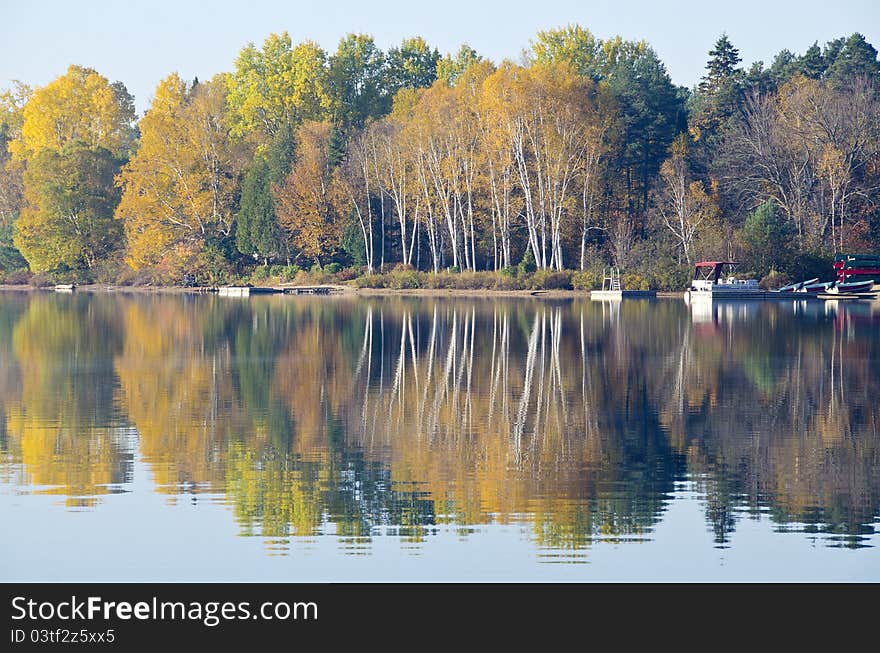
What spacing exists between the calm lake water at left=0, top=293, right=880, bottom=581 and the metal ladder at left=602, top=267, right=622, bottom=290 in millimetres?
28898

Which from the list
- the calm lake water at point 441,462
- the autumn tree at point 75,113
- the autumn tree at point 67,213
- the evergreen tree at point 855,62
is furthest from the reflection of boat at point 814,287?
the autumn tree at point 75,113

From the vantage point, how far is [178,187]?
254 ft

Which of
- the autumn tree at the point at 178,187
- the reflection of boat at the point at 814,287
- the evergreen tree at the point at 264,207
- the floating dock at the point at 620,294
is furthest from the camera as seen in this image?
the autumn tree at the point at 178,187

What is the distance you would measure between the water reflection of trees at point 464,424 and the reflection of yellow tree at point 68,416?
0.06 metres

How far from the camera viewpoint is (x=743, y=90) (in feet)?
246

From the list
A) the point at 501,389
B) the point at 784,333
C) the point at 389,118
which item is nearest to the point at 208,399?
the point at 501,389

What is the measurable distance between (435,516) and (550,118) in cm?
5433

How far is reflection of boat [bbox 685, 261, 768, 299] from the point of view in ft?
185

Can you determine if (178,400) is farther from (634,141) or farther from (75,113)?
(75,113)

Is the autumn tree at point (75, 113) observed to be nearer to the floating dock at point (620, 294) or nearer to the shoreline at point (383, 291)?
the shoreline at point (383, 291)

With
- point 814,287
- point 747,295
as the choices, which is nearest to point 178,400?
point 747,295

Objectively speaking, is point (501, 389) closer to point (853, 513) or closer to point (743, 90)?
point (853, 513)

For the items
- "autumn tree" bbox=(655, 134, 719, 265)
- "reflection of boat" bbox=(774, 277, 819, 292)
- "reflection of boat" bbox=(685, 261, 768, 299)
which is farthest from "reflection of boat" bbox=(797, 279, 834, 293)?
"autumn tree" bbox=(655, 134, 719, 265)

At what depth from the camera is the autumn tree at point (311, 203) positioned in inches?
2926
